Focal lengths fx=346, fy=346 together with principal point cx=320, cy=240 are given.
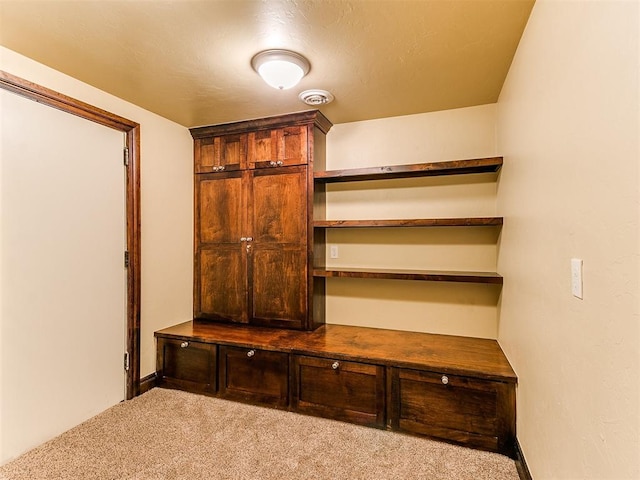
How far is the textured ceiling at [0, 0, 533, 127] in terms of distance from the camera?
159cm

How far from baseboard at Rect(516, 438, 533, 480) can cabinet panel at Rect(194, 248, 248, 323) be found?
2.13 m

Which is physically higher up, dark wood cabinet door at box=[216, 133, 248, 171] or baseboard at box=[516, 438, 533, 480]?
dark wood cabinet door at box=[216, 133, 248, 171]

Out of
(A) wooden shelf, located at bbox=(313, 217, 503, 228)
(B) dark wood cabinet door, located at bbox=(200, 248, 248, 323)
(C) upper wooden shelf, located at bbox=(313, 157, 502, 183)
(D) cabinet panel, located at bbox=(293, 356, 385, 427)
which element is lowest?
(D) cabinet panel, located at bbox=(293, 356, 385, 427)

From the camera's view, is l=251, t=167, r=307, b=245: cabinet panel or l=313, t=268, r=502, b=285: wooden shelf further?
l=251, t=167, r=307, b=245: cabinet panel

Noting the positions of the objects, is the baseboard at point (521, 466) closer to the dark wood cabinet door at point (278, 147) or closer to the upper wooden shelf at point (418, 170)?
the upper wooden shelf at point (418, 170)

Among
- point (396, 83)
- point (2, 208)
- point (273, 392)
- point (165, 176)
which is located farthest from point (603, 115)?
point (165, 176)

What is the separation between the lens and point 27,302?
202cm

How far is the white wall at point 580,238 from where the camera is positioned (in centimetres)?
80

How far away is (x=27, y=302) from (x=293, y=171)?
1.96 meters

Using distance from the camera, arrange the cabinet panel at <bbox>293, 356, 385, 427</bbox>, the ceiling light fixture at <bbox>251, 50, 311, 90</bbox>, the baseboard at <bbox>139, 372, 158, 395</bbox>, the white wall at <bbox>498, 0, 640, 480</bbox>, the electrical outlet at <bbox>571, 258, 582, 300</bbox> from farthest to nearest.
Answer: the baseboard at <bbox>139, 372, 158, 395</bbox> < the cabinet panel at <bbox>293, 356, 385, 427</bbox> < the ceiling light fixture at <bbox>251, 50, 311, 90</bbox> < the electrical outlet at <bbox>571, 258, 582, 300</bbox> < the white wall at <bbox>498, 0, 640, 480</bbox>

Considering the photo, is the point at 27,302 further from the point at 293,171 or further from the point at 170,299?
the point at 293,171

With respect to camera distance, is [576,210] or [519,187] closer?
[576,210]

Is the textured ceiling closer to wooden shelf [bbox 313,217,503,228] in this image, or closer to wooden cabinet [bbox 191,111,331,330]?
wooden cabinet [bbox 191,111,331,330]

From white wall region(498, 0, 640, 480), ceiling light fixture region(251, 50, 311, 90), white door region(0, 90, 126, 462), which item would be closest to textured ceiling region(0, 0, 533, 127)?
ceiling light fixture region(251, 50, 311, 90)
